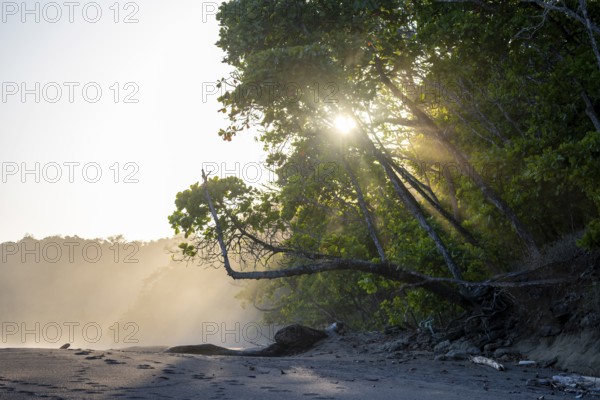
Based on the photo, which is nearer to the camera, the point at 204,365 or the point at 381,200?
the point at 204,365

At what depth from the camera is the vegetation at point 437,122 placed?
43.0 feet

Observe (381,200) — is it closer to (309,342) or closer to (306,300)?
(309,342)

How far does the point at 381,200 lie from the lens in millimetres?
23484

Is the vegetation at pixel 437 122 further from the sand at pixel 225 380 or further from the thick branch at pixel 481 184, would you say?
the sand at pixel 225 380

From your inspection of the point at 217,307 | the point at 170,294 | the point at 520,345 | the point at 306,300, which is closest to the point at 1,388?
the point at 520,345

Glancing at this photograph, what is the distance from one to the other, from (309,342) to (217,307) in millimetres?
58326

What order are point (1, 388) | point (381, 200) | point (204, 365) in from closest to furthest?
point (1, 388), point (204, 365), point (381, 200)

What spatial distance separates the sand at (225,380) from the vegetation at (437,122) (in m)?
3.59

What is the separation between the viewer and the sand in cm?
608

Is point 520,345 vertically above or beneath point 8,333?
above

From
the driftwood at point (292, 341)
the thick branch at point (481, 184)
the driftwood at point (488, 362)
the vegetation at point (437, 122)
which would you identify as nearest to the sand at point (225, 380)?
the driftwood at point (488, 362)

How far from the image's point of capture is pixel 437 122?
18547 mm

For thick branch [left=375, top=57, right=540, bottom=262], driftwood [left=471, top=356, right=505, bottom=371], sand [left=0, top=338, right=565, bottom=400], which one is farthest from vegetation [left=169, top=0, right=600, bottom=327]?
sand [left=0, top=338, right=565, bottom=400]

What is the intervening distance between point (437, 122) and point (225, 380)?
13.5 metres
